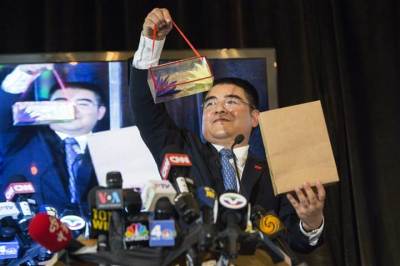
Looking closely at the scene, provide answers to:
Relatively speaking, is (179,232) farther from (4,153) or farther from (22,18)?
(22,18)

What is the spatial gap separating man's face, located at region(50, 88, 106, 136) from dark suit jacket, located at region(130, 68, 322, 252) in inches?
11.9

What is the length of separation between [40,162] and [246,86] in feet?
2.60

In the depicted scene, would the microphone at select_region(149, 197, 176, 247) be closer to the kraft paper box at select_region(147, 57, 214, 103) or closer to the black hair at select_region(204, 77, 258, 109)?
the kraft paper box at select_region(147, 57, 214, 103)

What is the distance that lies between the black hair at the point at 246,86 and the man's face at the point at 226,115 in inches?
0.6

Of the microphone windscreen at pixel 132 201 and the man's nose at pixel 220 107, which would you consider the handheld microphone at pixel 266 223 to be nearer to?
the microphone windscreen at pixel 132 201

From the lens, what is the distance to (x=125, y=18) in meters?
2.54

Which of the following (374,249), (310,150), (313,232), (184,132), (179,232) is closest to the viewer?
(179,232)

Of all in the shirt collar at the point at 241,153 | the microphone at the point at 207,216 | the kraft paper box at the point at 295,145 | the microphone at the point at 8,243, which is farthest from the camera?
the shirt collar at the point at 241,153

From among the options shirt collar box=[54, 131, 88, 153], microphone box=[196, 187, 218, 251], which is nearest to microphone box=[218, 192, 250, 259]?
microphone box=[196, 187, 218, 251]

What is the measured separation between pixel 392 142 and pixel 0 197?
157cm

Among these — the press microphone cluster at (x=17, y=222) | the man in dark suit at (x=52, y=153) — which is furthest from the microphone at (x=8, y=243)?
the man in dark suit at (x=52, y=153)

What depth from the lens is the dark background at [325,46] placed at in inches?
97.1

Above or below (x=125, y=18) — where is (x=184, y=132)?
below

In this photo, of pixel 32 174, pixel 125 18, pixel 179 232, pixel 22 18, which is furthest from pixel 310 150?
pixel 22 18
